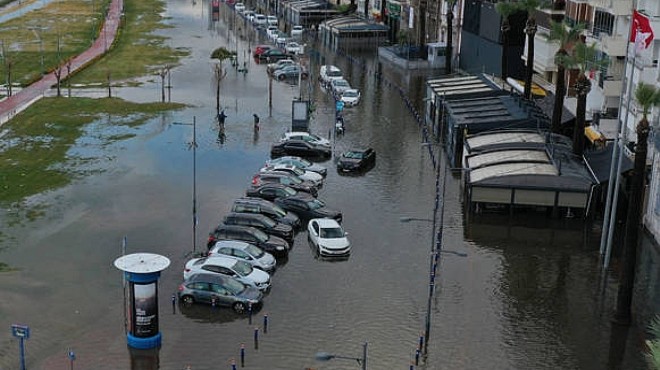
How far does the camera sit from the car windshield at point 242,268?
131 feet

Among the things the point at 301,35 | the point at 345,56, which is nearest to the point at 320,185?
the point at 345,56

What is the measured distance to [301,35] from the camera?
5359 inches

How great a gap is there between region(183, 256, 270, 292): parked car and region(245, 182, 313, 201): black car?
38.6 ft

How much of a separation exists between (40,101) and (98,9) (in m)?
93.2

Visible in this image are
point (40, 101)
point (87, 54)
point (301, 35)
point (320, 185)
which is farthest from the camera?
point (301, 35)

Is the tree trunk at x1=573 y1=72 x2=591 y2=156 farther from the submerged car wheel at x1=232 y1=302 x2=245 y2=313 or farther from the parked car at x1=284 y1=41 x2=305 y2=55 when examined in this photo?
the parked car at x1=284 y1=41 x2=305 y2=55

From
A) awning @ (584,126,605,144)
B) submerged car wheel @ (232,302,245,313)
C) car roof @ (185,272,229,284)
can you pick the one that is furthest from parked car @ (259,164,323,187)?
submerged car wheel @ (232,302,245,313)

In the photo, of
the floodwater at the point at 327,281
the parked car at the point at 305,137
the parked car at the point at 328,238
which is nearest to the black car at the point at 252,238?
the floodwater at the point at 327,281

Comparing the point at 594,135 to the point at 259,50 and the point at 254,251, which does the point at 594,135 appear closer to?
the point at 254,251

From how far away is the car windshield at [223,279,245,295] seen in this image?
1497 inches

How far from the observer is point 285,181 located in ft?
179

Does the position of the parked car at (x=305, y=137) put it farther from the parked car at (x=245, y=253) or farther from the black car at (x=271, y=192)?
the parked car at (x=245, y=253)

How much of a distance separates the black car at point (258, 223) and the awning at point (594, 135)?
77.4 ft

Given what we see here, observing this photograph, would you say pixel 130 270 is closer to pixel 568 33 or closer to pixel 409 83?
pixel 568 33
